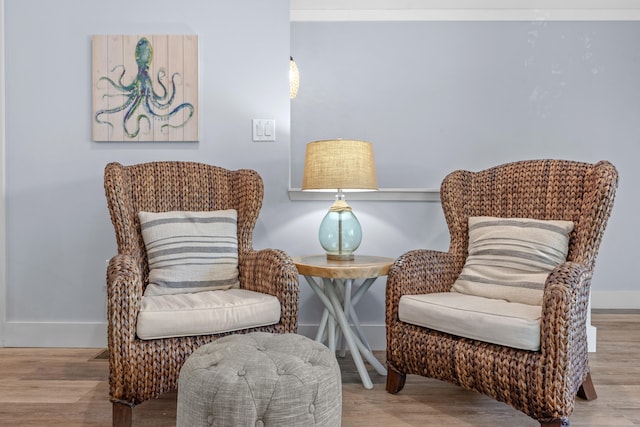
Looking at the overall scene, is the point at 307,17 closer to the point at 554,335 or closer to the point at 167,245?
the point at 167,245

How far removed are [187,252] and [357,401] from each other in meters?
0.97

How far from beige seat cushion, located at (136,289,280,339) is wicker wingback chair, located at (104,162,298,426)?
34mm

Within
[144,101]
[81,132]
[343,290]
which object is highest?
[144,101]

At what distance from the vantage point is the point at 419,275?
194 centimetres

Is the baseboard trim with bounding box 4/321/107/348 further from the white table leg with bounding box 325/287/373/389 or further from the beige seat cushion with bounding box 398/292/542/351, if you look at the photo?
the beige seat cushion with bounding box 398/292/542/351

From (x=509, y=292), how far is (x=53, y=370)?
210cm

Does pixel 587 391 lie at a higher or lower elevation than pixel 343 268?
lower

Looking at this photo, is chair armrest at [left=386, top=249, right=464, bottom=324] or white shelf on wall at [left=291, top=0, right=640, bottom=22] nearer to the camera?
→ chair armrest at [left=386, top=249, right=464, bottom=324]

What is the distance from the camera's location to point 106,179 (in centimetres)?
191

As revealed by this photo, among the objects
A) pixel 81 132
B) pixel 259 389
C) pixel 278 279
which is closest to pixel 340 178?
pixel 278 279

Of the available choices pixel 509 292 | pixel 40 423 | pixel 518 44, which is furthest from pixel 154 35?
pixel 518 44

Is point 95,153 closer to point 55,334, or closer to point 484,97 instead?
point 55,334

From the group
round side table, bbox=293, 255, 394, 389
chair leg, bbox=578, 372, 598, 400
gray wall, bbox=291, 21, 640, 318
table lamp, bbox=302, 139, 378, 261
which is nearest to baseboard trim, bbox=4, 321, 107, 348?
round side table, bbox=293, 255, 394, 389

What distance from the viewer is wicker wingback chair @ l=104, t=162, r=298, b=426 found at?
1532 mm
